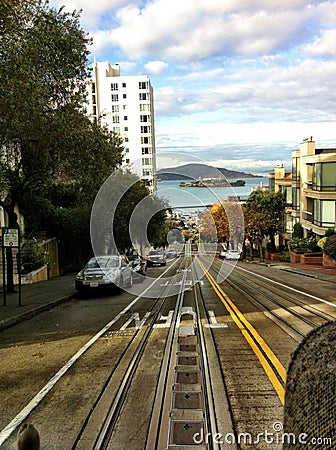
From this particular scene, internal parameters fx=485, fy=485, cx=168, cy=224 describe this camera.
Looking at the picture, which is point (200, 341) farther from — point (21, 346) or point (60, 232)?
point (60, 232)

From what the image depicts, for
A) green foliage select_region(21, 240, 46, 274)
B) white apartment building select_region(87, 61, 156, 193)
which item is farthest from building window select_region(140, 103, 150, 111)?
green foliage select_region(21, 240, 46, 274)

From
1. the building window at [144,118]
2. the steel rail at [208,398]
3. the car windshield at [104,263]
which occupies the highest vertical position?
the building window at [144,118]

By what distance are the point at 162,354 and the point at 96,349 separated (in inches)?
54.1

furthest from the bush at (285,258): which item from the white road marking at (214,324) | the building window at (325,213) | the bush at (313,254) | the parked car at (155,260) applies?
the white road marking at (214,324)

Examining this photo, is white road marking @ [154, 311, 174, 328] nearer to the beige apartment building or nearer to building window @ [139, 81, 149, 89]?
the beige apartment building

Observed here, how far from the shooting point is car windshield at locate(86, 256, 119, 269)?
64.2 feet

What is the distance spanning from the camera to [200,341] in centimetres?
935

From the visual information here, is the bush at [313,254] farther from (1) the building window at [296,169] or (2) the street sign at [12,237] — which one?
(2) the street sign at [12,237]

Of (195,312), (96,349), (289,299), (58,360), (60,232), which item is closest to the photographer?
(58,360)

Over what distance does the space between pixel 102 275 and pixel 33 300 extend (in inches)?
114

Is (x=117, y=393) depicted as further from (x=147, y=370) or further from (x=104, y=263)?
(x=104, y=263)

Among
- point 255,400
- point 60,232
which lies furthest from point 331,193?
point 255,400

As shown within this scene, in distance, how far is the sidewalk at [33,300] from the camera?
13159 millimetres

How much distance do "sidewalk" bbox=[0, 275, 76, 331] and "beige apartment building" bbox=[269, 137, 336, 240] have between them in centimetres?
2481
